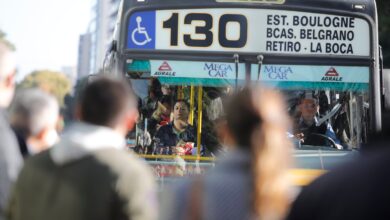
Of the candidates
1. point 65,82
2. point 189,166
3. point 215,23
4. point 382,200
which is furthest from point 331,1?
point 65,82

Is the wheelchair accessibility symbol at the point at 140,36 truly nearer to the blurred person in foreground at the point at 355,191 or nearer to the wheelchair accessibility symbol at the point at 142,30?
the wheelchair accessibility symbol at the point at 142,30

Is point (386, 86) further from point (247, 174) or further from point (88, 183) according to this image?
point (247, 174)

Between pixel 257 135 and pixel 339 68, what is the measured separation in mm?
5669

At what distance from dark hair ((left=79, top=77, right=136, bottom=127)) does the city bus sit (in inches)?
183

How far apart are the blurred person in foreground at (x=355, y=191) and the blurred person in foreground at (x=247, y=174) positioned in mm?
377

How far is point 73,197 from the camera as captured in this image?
351 cm

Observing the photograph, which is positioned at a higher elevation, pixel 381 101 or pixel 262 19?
pixel 262 19

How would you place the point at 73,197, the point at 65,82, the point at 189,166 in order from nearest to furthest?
the point at 73,197
the point at 189,166
the point at 65,82

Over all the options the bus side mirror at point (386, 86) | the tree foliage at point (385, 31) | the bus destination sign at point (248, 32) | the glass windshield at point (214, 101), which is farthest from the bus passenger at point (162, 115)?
the tree foliage at point (385, 31)

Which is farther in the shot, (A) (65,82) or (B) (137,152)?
(A) (65,82)

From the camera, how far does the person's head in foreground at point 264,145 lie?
293 centimetres

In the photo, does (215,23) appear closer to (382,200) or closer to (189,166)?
(189,166)

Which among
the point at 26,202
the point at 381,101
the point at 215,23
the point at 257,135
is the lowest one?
the point at 26,202

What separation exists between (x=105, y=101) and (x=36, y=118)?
3.97ft
